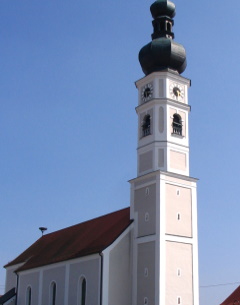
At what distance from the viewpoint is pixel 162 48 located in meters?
28.7

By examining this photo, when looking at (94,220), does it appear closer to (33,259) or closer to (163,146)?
(33,259)

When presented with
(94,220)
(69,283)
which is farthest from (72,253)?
(94,220)

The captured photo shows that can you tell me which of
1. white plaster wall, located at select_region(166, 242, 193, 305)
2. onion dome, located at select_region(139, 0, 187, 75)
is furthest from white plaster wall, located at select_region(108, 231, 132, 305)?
onion dome, located at select_region(139, 0, 187, 75)

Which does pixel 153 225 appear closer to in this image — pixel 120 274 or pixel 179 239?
pixel 179 239

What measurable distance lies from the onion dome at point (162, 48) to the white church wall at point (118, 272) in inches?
359

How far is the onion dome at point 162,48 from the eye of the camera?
1133 inches

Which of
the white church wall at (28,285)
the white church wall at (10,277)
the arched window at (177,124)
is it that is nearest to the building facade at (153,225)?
the arched window at (177,124)

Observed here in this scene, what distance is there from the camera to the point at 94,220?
3438 centimetres

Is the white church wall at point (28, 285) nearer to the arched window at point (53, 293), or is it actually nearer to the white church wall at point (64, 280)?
the white church wall at point (64, 280)

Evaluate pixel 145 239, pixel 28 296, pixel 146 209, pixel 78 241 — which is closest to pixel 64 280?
pixel 78 241

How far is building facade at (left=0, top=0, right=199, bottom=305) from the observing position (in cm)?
2558

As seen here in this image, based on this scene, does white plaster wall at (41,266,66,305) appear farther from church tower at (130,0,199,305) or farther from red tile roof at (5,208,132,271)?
church tower at (130,0,199,305)

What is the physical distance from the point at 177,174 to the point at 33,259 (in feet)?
47.4

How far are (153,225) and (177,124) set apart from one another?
5664 mm
